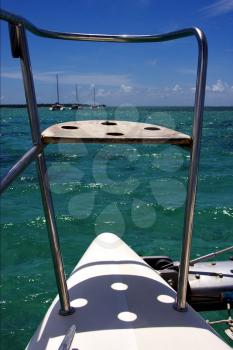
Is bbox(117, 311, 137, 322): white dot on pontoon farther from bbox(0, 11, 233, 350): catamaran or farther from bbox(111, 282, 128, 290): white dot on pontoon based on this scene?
bbox(111, 282, 128, 290): white dot on pontoon

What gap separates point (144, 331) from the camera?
1378 millimetres

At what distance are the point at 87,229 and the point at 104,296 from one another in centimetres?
554

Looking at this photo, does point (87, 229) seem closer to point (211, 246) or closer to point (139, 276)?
point (211, 246)

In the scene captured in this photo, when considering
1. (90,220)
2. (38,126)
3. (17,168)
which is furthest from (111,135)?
(90,220)

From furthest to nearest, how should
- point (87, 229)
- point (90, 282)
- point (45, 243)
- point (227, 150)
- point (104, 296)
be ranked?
point (227, 150), point (87, 229), point (45, 243), point (90, 282), point (104, 296)

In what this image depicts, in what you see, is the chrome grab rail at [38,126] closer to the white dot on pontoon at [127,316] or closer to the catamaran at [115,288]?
the catamaran at [115,288]

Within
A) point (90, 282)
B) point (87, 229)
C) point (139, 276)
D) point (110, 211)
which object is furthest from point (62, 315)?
point (110, 211)

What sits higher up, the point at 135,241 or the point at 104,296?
the point at 104,296

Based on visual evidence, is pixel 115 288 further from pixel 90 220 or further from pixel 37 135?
pixel 90 220

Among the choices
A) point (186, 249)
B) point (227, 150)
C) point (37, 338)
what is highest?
point (186, 249)

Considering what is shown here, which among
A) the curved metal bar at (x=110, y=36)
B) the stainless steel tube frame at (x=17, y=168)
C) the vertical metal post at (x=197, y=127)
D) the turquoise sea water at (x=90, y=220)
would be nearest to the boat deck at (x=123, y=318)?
the vertical metal post at (x=197, y=127)

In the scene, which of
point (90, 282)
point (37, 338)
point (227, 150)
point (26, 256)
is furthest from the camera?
point (227, 150)

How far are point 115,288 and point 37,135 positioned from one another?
765 millimetres

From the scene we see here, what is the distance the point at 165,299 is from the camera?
1.60m
